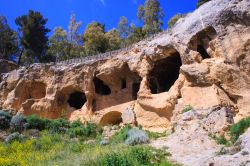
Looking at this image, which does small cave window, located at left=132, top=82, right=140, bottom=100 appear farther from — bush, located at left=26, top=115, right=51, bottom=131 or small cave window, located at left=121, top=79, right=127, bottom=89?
bush, located at left=26, top=115, right=51, bottom=131

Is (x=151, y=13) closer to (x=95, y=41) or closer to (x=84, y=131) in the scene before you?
(x=95, y=41)

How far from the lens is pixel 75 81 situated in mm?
25516

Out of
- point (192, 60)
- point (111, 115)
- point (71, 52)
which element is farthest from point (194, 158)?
point (71, 52)

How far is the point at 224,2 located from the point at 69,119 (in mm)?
12851

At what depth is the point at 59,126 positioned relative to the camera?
22.4 m

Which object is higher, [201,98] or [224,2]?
[224,2]

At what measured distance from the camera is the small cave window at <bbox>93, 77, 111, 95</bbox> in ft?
86.8

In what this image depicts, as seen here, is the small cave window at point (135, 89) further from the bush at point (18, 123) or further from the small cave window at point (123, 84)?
the bush at point (18, 123)

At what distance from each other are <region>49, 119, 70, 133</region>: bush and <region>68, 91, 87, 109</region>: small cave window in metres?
4.50

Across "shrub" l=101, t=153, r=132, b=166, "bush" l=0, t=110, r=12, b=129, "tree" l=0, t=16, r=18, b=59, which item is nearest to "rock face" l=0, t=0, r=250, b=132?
"bush" l=0, t=110, r=12, b=129

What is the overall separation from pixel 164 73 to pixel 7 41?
19724 millimetres

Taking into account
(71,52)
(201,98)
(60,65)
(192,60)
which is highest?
(71,52)

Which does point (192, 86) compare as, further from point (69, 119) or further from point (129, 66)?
point (69, 119)

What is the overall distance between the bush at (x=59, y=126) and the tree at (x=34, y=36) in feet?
45.7
